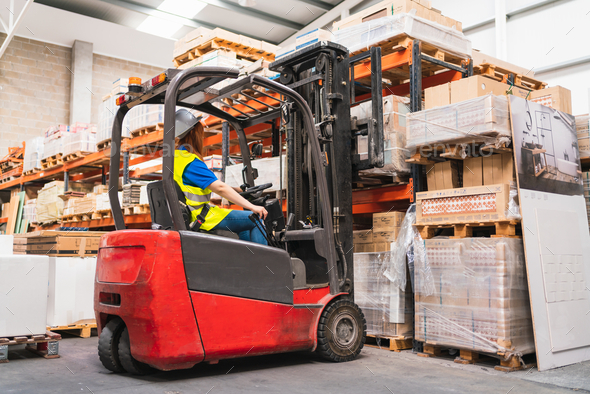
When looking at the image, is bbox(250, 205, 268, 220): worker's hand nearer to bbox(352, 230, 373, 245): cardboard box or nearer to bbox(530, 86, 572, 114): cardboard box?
bbox(352, 230, 373, 245): cardboard box

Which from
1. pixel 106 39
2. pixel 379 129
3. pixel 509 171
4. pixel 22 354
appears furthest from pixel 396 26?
pixel 106 39

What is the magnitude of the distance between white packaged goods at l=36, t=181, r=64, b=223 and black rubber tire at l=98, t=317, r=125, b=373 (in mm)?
8627

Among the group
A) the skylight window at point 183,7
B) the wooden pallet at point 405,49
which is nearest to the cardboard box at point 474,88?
the wooden pallet at point 405,49

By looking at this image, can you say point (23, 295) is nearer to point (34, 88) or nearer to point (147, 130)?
point (147, 130)

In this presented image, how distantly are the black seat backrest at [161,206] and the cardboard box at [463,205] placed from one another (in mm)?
2199

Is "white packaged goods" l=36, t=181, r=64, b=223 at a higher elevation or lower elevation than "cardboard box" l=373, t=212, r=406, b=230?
higher

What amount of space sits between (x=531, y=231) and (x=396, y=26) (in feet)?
7.81

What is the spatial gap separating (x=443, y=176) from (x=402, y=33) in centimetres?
151

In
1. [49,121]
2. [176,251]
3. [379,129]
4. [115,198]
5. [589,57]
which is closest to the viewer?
[176,251]

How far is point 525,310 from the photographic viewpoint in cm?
413

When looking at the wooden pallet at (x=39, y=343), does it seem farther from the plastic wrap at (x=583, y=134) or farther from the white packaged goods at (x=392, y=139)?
the plastic wrap at (x=583, y=134)

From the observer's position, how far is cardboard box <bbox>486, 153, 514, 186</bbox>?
4238 mm

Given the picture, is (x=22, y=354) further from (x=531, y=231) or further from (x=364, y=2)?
(x=364, y=2)

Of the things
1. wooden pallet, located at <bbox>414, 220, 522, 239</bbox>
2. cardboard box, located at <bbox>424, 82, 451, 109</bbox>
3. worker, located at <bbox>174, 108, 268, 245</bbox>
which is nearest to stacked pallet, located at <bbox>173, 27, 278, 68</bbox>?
cardboard box, located at <bbox>424, 82, 451, 109</bbox>
